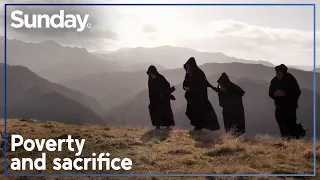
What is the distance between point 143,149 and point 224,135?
450 cm

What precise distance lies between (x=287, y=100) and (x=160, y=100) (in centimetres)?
631

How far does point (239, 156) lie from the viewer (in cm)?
1466

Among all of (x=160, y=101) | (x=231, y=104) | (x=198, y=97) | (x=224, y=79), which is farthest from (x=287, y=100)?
(x=160, y=101)

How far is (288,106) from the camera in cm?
1933

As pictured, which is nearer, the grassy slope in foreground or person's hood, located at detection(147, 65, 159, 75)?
the grassy slope in foreground

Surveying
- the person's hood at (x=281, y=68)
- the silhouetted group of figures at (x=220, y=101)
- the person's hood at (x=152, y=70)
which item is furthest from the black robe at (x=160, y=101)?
the person's hood at (x=281, y=68)

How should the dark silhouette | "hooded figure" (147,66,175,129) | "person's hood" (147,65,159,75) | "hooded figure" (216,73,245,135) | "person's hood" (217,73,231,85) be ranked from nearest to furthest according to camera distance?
the dark silhouette → "hooded figure" (216,73,245,135) → "person's hood" (217,73,231,85) → "hooded figure" (147,66,175,129) → "person's hood" (147,65,159,75)

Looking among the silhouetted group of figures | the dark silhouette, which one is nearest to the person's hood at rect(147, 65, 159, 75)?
the silhouetted group of figures

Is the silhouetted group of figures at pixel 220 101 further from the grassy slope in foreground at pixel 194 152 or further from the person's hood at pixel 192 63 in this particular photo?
the grassy slope in foreground at pixel 194 152

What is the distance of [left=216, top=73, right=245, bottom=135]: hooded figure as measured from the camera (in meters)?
20.8

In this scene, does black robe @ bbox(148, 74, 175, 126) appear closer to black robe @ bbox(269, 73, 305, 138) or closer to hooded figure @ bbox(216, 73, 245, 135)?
hooded figure @ bbox(216, 73, 245, 135)

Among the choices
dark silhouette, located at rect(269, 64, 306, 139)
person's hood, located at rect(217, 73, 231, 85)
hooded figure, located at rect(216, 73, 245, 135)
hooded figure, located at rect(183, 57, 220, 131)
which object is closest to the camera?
dark silhouette, located at rect(269, 64, 306, 139)

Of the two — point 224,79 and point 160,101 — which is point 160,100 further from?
point 224,79

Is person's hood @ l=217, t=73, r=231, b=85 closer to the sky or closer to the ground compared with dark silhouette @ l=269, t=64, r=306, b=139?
closer to the sky
